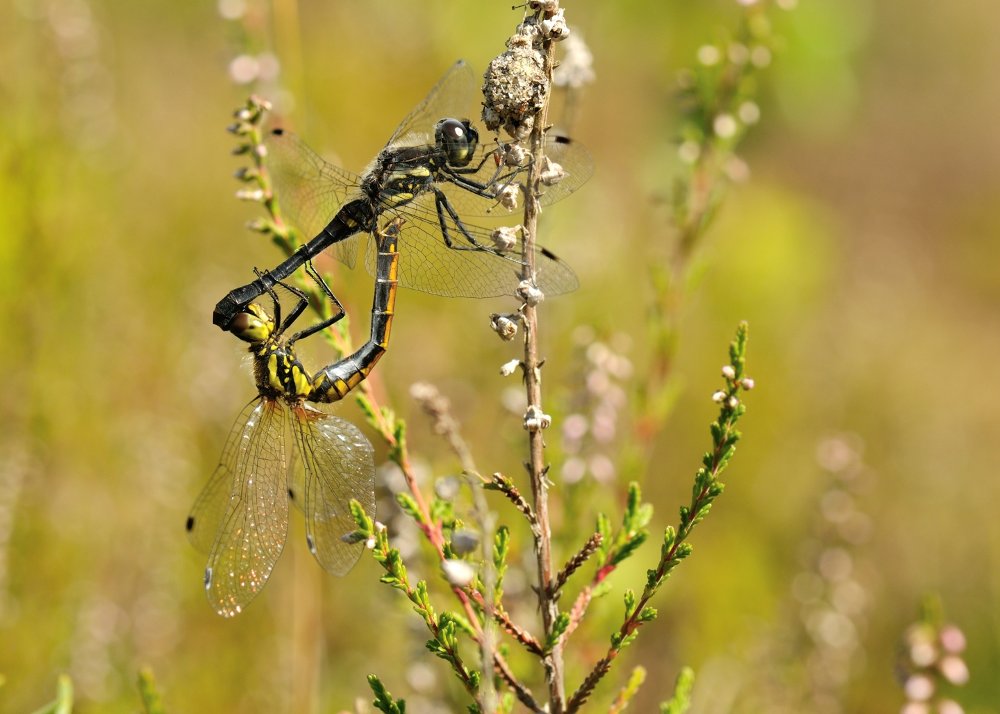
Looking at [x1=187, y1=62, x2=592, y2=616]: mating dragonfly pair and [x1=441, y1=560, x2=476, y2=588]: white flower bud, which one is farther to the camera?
[x1=187, y1=62, x2=592, y2=616]: mating dragonfly pair

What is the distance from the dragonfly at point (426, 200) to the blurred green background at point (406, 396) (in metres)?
0.36

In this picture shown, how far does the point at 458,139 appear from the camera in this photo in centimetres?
174

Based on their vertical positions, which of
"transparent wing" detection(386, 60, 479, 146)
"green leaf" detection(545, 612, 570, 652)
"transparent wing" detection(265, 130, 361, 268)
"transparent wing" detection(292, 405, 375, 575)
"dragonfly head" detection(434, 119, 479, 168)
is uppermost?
"transparent wing" detection(386, 60, 479, 146)

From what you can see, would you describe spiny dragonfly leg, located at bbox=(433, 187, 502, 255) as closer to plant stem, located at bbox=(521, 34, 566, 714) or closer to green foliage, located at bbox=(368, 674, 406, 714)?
plant stem, located at bbox=(521, 34, 566, 714)

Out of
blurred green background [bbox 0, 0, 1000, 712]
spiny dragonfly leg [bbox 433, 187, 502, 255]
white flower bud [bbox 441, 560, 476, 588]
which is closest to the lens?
white flower bud [bbox 441, 560, 476, 588]

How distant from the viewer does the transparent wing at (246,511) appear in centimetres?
174

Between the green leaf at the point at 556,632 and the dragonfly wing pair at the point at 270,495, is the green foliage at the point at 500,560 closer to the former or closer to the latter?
the green leaf at the point at 556,632

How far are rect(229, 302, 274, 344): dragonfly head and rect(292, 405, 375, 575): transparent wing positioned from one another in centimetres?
17

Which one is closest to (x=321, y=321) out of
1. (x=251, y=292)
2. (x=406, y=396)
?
(x=251, y=292)

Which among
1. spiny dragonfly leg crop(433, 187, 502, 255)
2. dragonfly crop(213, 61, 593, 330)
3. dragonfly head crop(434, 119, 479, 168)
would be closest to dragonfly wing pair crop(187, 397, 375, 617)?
dragonfly crop(213, 61, 593, 330)

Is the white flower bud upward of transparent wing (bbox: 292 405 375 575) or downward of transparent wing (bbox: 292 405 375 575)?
downward

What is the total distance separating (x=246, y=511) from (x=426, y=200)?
78 cm

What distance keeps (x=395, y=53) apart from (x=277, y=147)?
5050mm

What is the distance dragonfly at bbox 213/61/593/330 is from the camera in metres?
1.65
